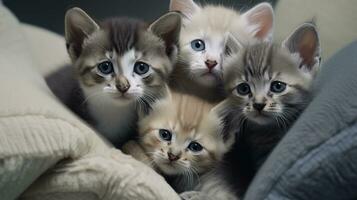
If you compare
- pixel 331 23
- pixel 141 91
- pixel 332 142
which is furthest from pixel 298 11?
pixel 332 142

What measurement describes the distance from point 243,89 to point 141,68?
0.78ft

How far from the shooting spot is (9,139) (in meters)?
0.89

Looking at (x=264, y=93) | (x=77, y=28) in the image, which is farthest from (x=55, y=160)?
(x=264, y=93)

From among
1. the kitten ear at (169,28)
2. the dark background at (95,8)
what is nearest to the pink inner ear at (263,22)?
the kitten ear at (169,28)

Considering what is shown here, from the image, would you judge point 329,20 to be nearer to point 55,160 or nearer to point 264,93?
point 264,93

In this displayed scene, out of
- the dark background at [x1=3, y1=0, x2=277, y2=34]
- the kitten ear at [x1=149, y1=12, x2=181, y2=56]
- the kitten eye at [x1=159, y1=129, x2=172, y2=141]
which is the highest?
the kitten ear at [x1=149, y1=12, x2=181, y2=56]

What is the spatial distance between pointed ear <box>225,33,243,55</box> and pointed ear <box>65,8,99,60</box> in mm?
316

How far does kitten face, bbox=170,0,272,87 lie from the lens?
1.23m

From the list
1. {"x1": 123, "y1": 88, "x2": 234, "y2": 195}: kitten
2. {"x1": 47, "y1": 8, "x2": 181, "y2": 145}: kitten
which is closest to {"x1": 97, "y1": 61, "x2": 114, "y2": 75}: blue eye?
{"x1": 47, "y1": 8, "x2": 181, "y2": 145}: kitten

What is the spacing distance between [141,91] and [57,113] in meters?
0.20

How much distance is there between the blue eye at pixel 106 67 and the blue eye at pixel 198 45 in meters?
0.28

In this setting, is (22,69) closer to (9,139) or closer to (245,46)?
(9,139)

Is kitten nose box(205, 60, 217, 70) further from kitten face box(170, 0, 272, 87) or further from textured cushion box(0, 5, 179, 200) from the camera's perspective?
textured cushion box(0, 5, 179, 200)

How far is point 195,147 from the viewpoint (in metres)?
1.10
